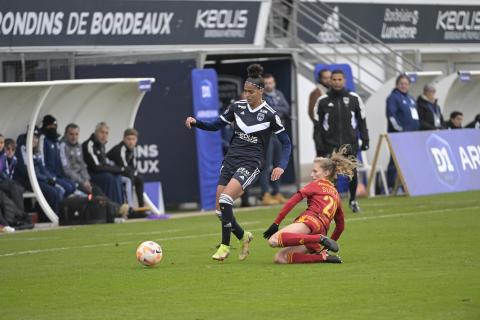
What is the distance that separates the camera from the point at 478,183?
25188 millimetres

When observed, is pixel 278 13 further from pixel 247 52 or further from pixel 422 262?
pixel 422 262

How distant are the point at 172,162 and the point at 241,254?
10850 mm

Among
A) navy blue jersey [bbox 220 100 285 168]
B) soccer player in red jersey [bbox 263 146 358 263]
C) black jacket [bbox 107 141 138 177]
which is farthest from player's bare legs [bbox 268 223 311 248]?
black jacket [bbox 107 141 138 177]

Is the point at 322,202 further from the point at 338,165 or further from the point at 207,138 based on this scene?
the point at 207,138

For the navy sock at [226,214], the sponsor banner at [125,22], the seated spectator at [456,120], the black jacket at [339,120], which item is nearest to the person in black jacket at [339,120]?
the black jacket at [339,120]

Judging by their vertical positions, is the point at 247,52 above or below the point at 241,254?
above

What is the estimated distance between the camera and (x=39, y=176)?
20.9 m

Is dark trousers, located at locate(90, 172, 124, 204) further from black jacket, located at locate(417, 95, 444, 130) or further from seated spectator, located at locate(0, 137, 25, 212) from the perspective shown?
black jacket, located at locate(417, 95, 444, 130)

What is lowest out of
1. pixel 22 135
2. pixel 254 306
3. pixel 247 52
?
pixel 254 306

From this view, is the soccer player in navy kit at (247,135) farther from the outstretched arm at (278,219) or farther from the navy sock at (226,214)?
the outstretched arm at (278,219)

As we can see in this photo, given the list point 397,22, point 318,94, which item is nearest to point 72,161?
point 318,94

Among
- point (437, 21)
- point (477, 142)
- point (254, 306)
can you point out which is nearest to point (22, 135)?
point (477, 142)

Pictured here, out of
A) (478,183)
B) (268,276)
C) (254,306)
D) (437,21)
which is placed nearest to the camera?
(254,306)

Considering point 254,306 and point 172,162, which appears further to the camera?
point 172,162
